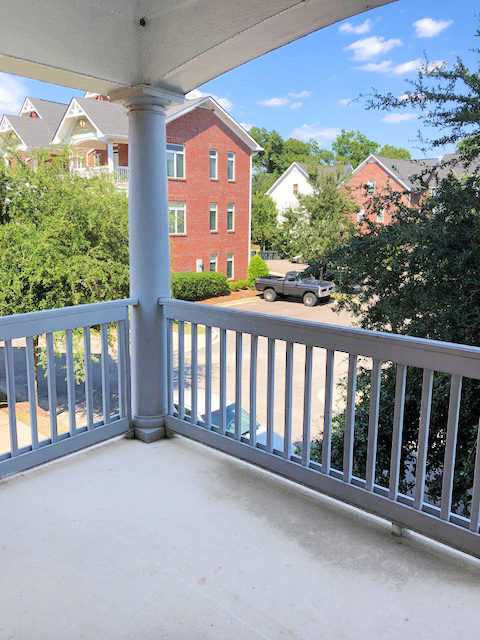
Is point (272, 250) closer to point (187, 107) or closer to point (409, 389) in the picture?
point (409, 389)

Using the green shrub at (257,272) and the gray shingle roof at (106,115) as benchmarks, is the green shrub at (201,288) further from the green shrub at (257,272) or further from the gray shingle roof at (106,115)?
the gray shingle roof at (106,115)

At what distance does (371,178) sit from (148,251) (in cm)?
195

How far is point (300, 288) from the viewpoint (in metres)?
3.88

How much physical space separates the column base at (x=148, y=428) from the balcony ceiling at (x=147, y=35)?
1861mm

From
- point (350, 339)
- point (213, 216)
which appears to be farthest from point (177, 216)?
point (350, 339)

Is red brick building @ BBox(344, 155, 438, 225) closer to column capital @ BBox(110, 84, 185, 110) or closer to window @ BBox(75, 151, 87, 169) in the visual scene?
column capital @ BBox(110, 84, 185, 110)

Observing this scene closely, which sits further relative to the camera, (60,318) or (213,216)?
(213,216)

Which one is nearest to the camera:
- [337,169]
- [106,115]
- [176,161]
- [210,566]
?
[210,566]

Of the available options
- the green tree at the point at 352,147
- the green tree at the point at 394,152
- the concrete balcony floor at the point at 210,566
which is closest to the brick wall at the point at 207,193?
the green tree at the point at 352,147

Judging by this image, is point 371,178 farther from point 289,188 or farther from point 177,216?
point 177,216

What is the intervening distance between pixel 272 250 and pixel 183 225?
20.8ft

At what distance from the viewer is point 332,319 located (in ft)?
11.7

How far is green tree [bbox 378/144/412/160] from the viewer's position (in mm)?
3539

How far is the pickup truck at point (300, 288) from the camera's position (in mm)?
3779
